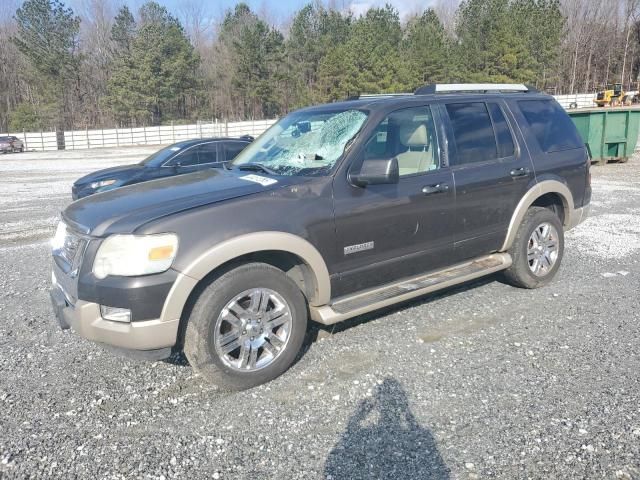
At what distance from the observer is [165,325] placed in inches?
126

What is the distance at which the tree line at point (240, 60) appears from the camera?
55.3 metres

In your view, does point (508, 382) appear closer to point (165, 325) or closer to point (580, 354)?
point (580, 354)

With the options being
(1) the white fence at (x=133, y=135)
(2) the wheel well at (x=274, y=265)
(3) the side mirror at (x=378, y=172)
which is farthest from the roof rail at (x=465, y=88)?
(1) the white fence at (x=133, y=135)

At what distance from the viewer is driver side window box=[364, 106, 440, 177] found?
4168mm

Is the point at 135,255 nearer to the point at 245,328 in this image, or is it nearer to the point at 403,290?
the point at 245,328

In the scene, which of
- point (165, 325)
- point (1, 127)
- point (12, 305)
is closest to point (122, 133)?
point (1, 127)

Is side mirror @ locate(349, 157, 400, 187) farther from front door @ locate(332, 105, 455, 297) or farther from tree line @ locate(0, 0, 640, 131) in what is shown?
tree line @ locate(0, 0, 640, 131)

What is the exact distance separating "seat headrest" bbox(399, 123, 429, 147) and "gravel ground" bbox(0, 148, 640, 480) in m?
1.52

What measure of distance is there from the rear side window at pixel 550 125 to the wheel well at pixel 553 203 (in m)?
0.47

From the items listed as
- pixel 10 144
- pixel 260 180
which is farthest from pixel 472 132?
pixel 10 144

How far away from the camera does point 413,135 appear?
4.39 metres

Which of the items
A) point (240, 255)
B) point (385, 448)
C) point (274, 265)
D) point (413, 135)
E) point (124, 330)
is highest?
point (413, 135)

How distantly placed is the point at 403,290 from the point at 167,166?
738 centimetres

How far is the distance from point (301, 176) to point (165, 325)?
1417 mm
